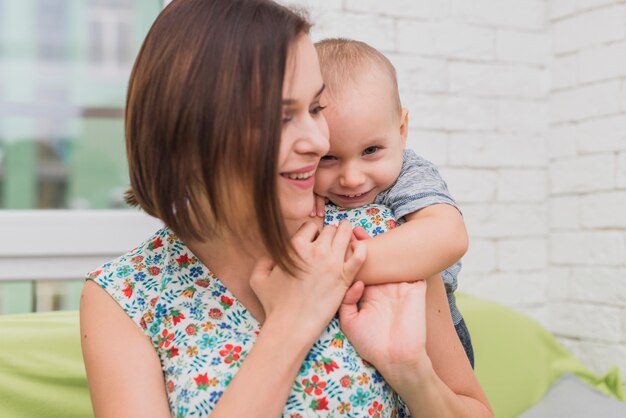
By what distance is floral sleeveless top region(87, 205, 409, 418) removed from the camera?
1.11 metres

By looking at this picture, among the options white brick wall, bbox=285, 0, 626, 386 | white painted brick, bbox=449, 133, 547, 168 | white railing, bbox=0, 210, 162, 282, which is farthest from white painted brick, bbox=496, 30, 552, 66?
white railing, bbox=0, 210, 162, 282

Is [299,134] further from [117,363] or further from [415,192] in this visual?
[117,363]

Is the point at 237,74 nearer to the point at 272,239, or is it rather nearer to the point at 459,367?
the point at 272,239

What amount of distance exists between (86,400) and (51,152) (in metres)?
0.89

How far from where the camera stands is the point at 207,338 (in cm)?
115

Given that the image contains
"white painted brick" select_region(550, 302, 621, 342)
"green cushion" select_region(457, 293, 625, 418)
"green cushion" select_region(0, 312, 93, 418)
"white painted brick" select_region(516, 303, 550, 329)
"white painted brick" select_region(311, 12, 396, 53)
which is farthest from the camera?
"white painted brick" select_region(516, 303, 550, 329)

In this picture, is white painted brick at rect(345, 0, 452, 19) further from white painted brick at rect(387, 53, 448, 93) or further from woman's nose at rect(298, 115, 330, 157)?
woman's nose at rect(298, 115, 330, 157)

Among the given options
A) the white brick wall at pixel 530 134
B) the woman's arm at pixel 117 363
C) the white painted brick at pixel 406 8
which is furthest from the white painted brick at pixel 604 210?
the woman's arm at pixel 117 363

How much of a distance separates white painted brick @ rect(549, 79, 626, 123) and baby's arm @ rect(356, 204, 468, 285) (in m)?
1.36

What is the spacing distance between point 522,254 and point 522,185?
0.72ft

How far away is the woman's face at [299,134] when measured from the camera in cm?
108

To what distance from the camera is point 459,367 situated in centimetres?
121

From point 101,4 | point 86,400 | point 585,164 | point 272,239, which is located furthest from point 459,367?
point 101,4

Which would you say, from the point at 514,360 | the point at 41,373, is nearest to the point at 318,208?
the point at 41,373
